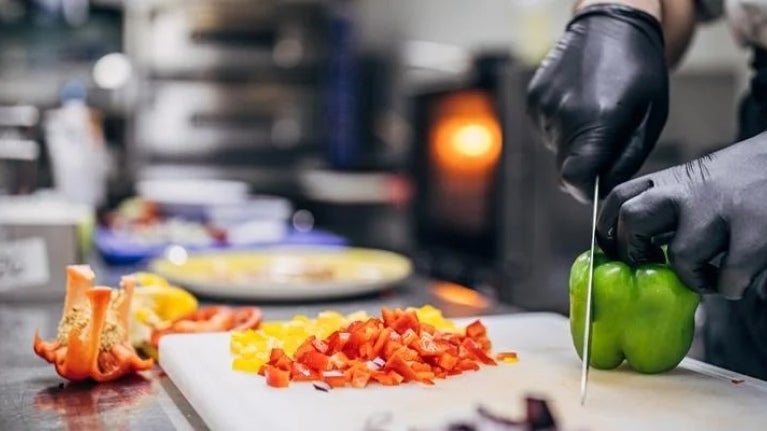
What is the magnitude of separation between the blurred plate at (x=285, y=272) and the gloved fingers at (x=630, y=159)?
21.2 inches

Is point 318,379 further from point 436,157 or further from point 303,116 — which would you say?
point 303,116

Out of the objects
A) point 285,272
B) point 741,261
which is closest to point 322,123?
point 285,272

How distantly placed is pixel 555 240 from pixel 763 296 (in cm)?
121

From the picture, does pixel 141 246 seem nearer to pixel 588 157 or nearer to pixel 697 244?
pixel 588 157

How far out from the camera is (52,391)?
3.34ft

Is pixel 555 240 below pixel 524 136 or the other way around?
below

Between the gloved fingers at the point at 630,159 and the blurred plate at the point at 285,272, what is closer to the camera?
the gloved fingers at the point at 630,159

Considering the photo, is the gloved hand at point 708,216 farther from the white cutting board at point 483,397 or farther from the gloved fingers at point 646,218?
the white cutting board at point 483,397

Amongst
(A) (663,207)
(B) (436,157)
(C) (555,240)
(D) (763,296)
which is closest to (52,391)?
(A) (663,207)

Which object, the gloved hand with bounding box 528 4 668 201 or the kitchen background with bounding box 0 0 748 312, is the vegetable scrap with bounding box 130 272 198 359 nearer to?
the gloved hand with bounding box 528 4 668 201

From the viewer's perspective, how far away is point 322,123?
15.5 feet

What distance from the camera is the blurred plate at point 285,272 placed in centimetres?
158

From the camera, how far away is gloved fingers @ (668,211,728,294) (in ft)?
3.21

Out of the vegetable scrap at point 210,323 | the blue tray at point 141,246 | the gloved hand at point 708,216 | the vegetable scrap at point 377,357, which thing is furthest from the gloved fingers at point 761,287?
the blue tray at point 141,246
